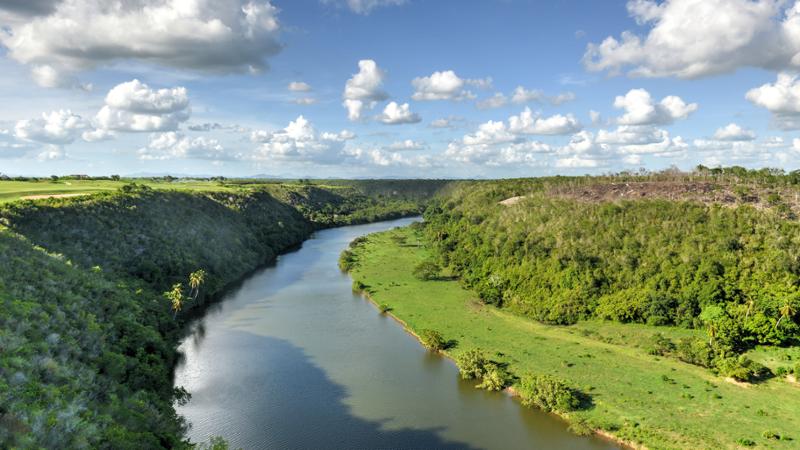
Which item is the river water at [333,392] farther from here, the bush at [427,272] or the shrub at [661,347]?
the bush at [427,272]

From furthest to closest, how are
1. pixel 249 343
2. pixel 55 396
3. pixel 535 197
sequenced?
1. pixel 535 197
2. pixel 249 343
3. pixel 55 396

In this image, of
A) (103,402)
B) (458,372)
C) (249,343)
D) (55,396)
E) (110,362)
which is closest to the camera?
(55,396)

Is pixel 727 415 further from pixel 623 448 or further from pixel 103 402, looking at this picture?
pixel 103 402

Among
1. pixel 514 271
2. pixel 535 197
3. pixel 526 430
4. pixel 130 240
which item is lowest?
pixel 526 430

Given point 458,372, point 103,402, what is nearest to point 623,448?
point 458,372

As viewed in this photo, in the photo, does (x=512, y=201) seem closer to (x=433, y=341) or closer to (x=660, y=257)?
(x=660, y=257)

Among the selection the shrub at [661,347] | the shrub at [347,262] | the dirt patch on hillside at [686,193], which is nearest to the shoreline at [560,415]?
the shrub at [661,347]
